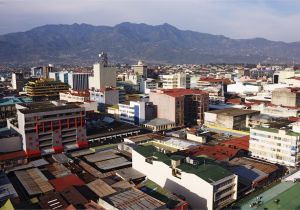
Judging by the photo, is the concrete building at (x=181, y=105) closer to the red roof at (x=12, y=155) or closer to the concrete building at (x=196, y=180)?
the concrete building at (x=196, y=180)

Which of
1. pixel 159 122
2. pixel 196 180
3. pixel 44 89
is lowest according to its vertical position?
pixel 159 122

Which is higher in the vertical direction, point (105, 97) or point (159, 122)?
point (105, 97)

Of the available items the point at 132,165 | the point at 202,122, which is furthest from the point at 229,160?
the point at 202,122

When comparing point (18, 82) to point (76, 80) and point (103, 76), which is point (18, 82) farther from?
point (103, 76)

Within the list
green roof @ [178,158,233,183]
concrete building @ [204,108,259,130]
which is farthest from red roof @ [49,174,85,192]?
concrete building @ [204,108,259,130]

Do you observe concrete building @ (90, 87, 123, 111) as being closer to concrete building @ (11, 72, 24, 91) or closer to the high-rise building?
the high-rise building

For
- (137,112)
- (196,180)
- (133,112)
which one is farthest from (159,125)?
(196,180)

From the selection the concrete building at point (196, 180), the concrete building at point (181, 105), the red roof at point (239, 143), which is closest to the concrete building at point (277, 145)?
the red roof at point (239, 143)

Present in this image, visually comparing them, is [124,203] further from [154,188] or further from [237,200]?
[237,200]
